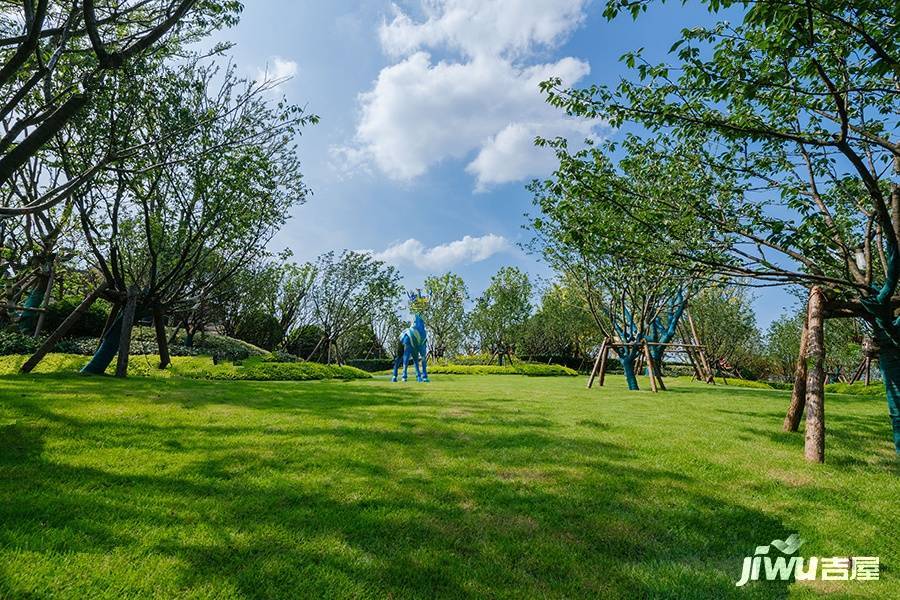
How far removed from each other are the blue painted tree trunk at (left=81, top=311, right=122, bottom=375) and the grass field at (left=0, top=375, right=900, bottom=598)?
5.37 meters

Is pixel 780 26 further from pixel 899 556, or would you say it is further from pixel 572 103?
pixel 899 556

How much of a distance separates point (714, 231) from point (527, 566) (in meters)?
8.21

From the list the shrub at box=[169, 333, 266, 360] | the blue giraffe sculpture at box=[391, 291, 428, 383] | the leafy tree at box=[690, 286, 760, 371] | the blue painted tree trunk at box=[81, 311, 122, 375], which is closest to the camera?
the blue painted tree trunk at box=[81, 311, 122, 375]

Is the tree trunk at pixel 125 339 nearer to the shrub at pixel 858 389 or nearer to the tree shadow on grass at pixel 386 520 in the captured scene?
the tree shadow on grass at pixel 386 520

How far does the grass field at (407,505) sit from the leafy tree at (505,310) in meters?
36.4

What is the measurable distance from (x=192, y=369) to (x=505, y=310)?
32.0m

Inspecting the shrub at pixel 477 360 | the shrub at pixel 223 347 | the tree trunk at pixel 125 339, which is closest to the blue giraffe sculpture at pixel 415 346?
the tree trunk at pixel 125 339

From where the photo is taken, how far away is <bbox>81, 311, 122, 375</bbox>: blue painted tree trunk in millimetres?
13359

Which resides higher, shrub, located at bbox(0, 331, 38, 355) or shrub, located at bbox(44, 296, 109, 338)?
shrub, located at bbox(44, 296, 109, 338)

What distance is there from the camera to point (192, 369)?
17.1 meters

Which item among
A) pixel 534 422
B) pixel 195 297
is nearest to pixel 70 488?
pixel 534 422

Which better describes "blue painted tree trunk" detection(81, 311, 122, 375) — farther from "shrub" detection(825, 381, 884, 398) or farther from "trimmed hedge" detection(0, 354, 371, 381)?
"shrub" detection(825, 381, 884, 398)

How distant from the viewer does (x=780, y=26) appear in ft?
15.0

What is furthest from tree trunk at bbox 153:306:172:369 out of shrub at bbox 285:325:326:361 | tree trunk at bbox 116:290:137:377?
shrub at bbox 285:325:326:361
